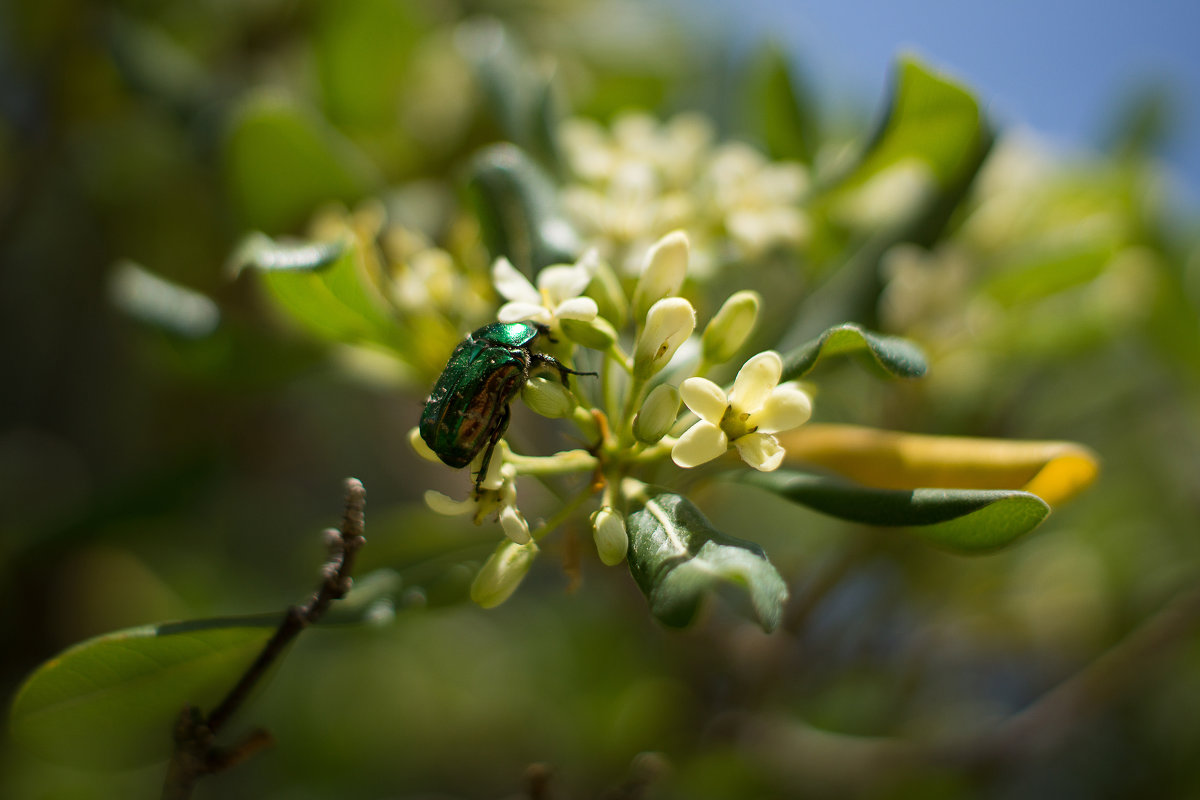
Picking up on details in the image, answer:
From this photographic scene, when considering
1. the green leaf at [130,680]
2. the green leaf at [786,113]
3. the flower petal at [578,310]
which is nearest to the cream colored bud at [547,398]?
the flower petal at [578,310]

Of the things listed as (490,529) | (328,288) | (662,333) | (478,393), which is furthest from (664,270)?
(490,529)

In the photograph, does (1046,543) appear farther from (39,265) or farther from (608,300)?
(39,265)

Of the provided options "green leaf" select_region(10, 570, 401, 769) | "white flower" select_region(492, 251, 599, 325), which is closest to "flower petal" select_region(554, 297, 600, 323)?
"white flower" select_region(492, 251, 599, 325)

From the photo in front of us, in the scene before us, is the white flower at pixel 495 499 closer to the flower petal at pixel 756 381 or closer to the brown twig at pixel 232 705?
the brown twig at pixel 232 705

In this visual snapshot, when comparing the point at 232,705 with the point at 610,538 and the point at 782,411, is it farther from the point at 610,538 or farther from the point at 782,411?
the point at 782,411

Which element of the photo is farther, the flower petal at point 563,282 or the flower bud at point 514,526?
the flower petal at point 563,282

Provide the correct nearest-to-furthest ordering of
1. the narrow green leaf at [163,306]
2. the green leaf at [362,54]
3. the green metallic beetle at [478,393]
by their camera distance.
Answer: the green metallic beetle at [478,393] → the narrow green leaf at [163,306] → the green leaf at [362,54]
